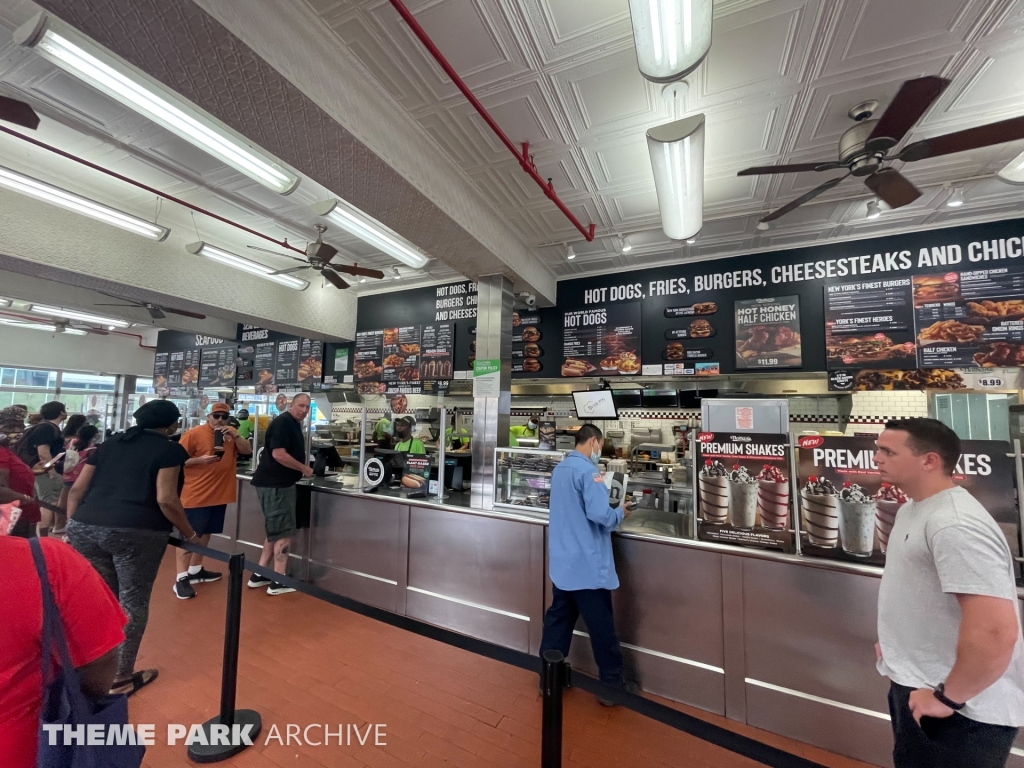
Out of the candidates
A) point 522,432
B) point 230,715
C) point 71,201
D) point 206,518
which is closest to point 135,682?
point 230,715

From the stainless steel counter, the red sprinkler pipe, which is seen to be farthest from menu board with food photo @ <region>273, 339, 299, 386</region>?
the red sprinkler pipe

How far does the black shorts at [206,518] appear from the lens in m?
4.39

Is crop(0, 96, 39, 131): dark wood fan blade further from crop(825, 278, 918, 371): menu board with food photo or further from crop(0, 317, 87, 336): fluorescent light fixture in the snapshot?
crop(0, 317, 87, 336): fluorescent light fixture

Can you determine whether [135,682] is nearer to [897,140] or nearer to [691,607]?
[691,607]

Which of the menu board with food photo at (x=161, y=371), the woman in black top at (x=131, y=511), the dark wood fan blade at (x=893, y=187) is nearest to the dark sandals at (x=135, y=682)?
the woman in black top at (x=131, y=511)

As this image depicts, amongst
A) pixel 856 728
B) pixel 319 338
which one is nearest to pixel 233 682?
pixel 856 728

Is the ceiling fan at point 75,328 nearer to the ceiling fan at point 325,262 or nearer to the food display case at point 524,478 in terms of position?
the ceiling fan at point 325,262

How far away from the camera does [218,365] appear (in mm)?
9242

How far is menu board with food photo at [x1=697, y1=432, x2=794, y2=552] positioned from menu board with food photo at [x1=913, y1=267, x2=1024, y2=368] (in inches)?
119

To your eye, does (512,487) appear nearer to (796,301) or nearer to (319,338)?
(796,301)

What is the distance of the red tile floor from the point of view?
92.5 inches

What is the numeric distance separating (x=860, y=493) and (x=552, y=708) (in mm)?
2180

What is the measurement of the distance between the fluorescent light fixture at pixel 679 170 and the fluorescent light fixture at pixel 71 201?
4778 millimetres

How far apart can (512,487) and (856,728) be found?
8.48ft
